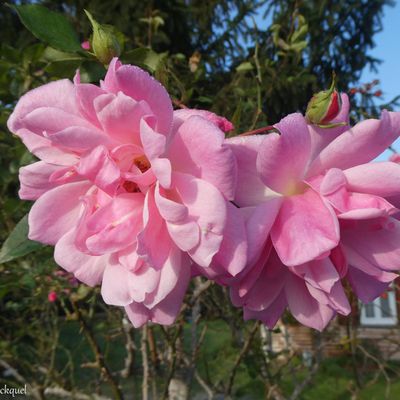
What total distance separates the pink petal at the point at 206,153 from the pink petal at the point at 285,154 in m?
0.07

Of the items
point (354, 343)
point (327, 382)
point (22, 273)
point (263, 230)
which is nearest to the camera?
point (263, 230)

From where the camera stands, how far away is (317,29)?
23.4 feet

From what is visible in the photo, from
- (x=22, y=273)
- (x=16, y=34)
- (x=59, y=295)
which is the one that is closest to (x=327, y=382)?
(x=59, y=295)

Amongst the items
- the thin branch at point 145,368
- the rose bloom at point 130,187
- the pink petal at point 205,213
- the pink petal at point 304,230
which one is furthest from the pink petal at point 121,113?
the thin branch at point 145,368

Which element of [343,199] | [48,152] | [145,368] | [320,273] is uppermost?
[48,152]

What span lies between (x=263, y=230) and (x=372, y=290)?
276mm

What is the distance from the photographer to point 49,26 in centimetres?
96

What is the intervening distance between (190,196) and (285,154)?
0.47 feet

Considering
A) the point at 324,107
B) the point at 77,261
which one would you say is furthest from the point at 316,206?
the point at 77,261

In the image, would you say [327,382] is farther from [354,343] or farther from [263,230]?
[263,230]

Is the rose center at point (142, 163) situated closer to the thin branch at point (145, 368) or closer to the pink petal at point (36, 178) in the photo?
the pink petal at point (36, 178)

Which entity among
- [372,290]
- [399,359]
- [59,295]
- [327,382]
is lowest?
[399,359]

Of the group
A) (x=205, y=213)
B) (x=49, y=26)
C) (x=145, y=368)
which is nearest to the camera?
(x=205, y=213)

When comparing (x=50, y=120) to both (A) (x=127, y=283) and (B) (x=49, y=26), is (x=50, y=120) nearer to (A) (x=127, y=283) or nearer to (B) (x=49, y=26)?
(A) (x=127, y=283)
